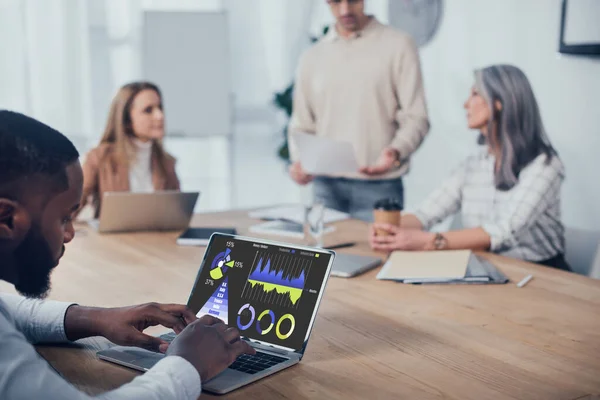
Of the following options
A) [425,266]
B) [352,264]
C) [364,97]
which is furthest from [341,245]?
[364,97]

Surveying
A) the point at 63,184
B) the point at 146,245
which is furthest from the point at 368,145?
the point at 63,184

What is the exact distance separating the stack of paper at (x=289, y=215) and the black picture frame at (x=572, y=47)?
1.49 meters

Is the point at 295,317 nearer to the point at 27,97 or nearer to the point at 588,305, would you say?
the point at 588,305

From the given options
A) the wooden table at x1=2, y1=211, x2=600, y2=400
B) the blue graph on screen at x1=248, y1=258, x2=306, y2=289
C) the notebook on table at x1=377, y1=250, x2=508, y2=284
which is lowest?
the wooden table at x1=2, y1=211, x2=600, y2=400

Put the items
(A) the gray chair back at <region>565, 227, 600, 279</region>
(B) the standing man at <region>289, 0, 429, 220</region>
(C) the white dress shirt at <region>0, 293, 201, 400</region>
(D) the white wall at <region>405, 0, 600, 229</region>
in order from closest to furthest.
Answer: (C) the white dress shirt at <region>0, 293, 201, 400</region> → (A) the gray chair back at <region>565, 227, 600, 279</region> → (B) the standing man at <region>289, 0, 429, 220</region> → (D) the white wall at <region>405, 0, 600, 229</region>

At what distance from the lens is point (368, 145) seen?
Result: 3.33 m

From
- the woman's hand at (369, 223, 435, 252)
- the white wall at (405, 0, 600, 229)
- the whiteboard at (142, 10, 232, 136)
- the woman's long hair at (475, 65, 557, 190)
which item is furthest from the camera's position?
the whiteboard at (142, 10, 232, 136)

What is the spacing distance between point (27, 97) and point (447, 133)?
7.86 feet

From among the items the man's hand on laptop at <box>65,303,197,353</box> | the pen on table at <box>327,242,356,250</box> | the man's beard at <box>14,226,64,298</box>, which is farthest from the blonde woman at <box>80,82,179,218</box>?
the man's beard at <box>14,226,64,298</box>

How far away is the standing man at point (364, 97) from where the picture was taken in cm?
322

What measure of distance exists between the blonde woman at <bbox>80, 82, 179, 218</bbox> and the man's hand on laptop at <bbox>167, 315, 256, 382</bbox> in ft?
5.88

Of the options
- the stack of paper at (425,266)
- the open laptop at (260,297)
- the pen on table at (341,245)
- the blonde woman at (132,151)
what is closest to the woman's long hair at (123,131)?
the blonde woman at (132,151)

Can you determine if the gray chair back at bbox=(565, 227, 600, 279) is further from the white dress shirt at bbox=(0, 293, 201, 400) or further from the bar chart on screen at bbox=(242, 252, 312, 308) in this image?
the white dress shirt at bbox=(0, 293, 201, 400)

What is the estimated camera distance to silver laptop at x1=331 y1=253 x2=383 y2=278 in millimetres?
1866
